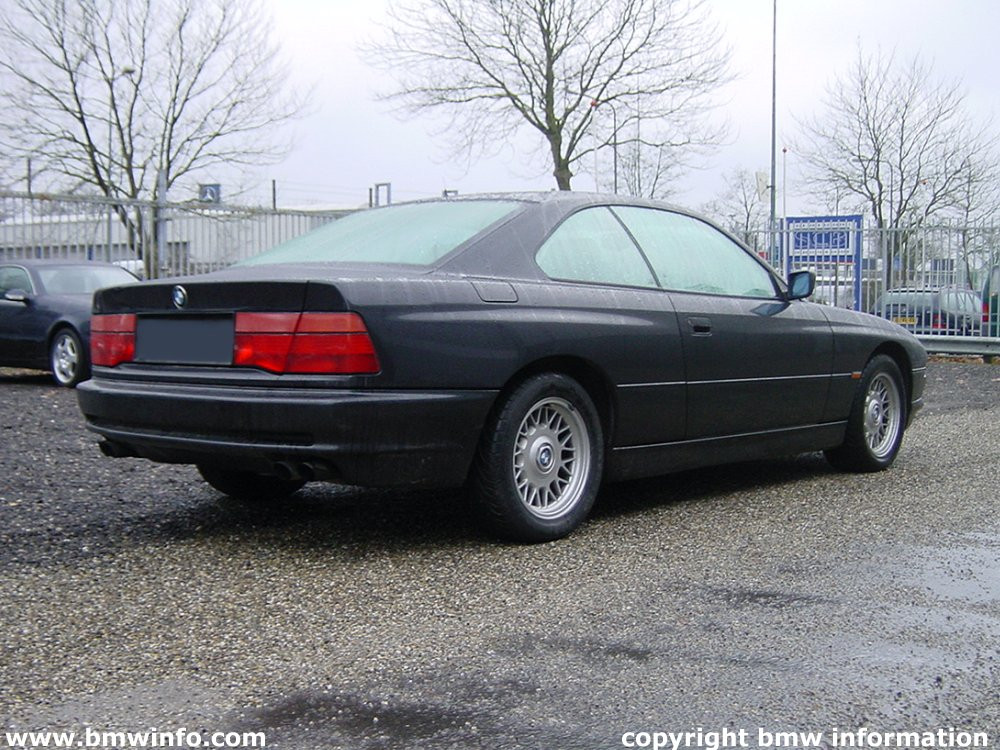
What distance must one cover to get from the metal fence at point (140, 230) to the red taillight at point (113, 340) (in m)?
9.00

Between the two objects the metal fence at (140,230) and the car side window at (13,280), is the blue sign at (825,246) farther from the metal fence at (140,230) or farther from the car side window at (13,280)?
the car side window at (13,280)

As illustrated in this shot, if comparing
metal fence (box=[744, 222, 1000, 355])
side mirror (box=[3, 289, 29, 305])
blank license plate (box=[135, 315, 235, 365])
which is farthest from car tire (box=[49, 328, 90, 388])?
metal fence (box=[744, 222, 1000, 355])

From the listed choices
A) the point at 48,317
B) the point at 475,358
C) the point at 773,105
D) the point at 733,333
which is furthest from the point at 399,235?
the point at 773,105

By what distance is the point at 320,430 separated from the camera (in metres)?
4.04

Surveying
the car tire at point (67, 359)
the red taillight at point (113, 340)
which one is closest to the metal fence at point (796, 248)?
the car tire at point (67, 359)

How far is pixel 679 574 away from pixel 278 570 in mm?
1392

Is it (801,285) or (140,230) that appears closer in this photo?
(801,285)

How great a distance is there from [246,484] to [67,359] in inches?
283

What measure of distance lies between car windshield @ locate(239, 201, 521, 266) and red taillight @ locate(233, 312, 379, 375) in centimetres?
54

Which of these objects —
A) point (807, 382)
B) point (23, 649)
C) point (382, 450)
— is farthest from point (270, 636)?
point (807, 382)

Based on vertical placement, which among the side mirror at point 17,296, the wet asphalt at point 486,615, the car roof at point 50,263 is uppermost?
the car roof at point 50,263

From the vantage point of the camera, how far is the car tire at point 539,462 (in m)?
4.43

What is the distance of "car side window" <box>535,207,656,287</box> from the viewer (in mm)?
4875

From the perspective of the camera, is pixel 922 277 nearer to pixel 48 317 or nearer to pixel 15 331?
pixel 48 317
